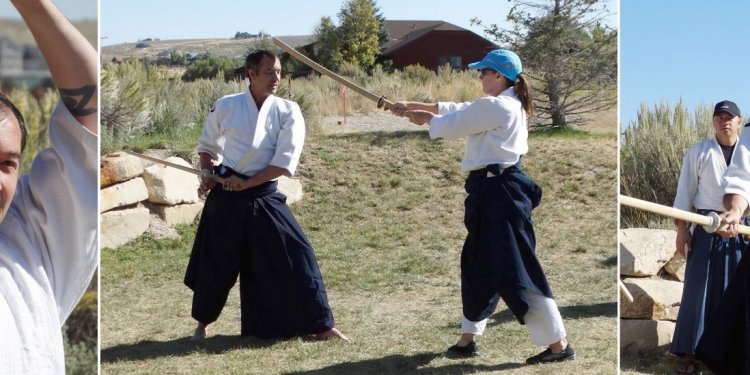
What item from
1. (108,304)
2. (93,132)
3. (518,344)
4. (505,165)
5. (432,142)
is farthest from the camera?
(432,142)

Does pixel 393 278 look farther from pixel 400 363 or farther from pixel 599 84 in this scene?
pixel 599 84

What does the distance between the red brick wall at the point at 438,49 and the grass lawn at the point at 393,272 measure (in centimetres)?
82

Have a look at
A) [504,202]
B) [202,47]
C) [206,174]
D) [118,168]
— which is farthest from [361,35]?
[504,202]

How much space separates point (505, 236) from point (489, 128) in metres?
0.48

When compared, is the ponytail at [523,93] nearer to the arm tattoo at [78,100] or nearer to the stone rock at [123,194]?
the arm tattoo at [78,100]

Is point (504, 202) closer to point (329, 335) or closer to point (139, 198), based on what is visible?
point (329, 335)

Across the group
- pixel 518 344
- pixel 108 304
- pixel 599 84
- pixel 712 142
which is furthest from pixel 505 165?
pixel 599 84

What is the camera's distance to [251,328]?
4668 mm

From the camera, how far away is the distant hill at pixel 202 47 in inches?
243

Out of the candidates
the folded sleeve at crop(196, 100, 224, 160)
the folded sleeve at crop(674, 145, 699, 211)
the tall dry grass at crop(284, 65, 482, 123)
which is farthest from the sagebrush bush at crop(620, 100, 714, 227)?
the tall dry grass at crop(284, 65, 482, 123)

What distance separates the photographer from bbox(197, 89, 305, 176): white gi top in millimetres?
4484

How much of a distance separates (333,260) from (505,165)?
3172mm

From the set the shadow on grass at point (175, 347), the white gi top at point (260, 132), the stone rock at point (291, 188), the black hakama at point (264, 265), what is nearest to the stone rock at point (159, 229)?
the stone rock at point (291, 188)

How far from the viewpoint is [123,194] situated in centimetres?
738
